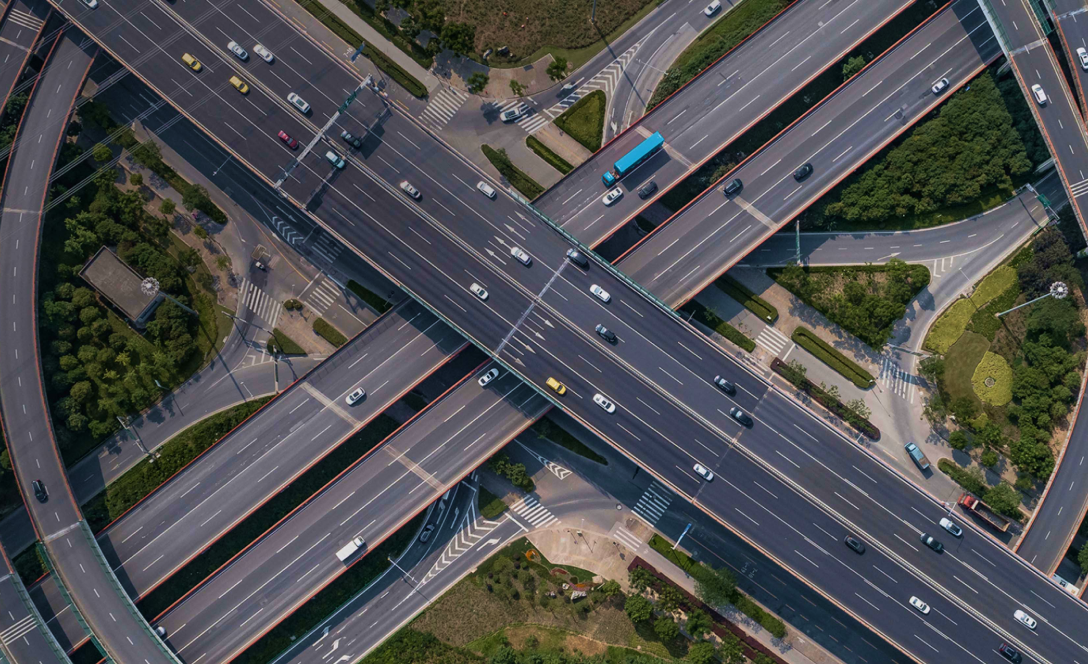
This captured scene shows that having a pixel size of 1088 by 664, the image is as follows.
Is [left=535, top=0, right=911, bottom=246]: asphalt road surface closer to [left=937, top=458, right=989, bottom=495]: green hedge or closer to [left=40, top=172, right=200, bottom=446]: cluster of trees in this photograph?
[left=937, top=458, right=989, bottom=495]: green hedge

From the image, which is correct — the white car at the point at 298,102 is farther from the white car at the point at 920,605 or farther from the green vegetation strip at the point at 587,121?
the white car at the point at 920,605

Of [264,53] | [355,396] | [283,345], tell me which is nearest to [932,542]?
[355,396]

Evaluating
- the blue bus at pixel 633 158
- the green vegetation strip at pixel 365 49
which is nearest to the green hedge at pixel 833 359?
the blue bus at pixel 633 158

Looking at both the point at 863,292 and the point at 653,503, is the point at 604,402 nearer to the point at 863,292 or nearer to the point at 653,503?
the point at 653,503

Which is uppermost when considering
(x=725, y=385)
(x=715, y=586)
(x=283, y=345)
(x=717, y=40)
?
(x=717, y=40)

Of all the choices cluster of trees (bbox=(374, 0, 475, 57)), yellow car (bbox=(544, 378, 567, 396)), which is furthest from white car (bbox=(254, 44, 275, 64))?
yellow car (bbox=(544, 378, 567, 396))

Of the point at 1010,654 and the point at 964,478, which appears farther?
the point at 964,478
